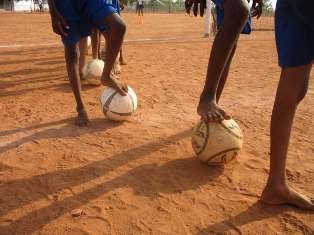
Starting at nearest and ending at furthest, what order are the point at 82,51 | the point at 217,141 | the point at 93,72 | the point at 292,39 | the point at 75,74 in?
the point at 292,39 < the point at 217,141 < the point at 75,74 < the point at 93,72 < the point at 82,51

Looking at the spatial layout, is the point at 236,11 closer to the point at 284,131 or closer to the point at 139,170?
the point at 284,131

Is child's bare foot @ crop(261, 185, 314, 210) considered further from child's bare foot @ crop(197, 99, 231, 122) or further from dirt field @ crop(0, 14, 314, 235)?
child's bare foot @ crop(197, 99, 231, 122)

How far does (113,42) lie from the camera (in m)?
3.98

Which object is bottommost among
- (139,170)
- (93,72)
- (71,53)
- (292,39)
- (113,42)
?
(139,170)

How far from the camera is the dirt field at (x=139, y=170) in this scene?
2426 millimetres

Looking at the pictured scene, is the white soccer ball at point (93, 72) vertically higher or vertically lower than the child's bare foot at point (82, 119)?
higher

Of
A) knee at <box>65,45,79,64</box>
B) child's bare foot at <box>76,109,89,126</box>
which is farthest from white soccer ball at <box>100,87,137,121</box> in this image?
knee at <box>65,45,79,64</box>

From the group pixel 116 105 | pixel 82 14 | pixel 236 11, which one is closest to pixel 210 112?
pixel 236 11

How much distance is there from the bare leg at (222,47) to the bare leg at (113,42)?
158cm

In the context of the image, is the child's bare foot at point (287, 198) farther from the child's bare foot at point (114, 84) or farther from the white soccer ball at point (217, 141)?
the child's bare foot at point (114, 84)

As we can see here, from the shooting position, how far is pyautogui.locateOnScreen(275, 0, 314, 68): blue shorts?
7.36 ft

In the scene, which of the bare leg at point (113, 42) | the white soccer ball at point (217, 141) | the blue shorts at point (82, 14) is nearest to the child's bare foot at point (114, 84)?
the bare leg at point (113, 42)

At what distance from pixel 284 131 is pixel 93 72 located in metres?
3.84

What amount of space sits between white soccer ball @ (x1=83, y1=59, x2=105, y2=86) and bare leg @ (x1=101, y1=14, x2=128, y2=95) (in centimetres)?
171
